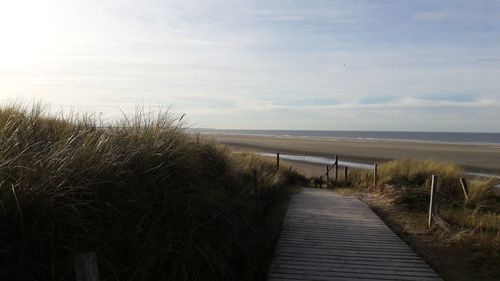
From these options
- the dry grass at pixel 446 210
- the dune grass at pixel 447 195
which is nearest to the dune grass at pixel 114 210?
the dry grass at pixel 446 210

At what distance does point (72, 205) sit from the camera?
3.71 meters

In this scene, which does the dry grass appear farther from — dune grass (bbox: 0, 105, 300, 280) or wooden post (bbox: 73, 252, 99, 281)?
wooden post (bbox: 73, 252, 99, 281)

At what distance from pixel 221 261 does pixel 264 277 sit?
945mm

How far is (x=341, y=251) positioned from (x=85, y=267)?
15.9 feet

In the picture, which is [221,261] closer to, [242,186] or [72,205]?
[72,205]

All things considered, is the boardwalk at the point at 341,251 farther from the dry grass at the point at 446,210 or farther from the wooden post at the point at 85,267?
the wooden post at the point at 85,267

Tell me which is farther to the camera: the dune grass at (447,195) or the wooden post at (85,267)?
the dune grass at (447,195)

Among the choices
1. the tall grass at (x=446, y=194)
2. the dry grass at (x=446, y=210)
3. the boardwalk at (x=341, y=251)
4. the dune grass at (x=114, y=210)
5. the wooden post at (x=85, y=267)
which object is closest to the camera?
the wooden post at (x=85, y=267)

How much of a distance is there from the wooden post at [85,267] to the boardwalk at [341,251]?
3188mm

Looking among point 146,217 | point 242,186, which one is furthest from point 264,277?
point 242,186

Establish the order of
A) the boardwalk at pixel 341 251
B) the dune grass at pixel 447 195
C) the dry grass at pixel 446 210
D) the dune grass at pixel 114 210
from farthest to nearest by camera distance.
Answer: the dune grass at pixel 447 195, the dry grass at pixel 446 210, the boardwalk at pixel 341 251, the dune grass at pixel 114 210

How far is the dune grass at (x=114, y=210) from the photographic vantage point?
3451mm

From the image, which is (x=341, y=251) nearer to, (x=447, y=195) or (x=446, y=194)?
(x=447, y=195)

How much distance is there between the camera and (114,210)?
170 inches
